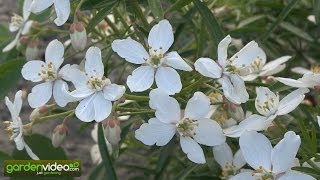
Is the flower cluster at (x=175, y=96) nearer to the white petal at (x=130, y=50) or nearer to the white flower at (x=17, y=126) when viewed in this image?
the white petal at (x=130, y=50)

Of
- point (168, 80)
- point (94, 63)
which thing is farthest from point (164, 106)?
point (94, 63)

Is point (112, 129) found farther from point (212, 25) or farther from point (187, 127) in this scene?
point (212, 25)

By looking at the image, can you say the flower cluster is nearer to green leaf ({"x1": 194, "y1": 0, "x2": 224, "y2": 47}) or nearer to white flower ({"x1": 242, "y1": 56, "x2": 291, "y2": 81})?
green leaf ({"x1": 194, "y1": 0, "x2": 224, "y2": 47})

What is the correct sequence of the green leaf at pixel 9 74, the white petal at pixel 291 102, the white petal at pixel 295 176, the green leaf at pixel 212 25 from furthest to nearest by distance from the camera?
1. the green leaf at pixel 9 74
2. the green leaf at pixel 212 25
3. the white petal at pixel 291 102
4. the white petal at pixel 295 176

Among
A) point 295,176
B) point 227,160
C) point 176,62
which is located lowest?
point 227,160

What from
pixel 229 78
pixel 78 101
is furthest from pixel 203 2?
pixel 78 101

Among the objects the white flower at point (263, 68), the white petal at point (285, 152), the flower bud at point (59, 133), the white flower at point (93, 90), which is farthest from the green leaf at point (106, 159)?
the white petal at point (285, 152)
